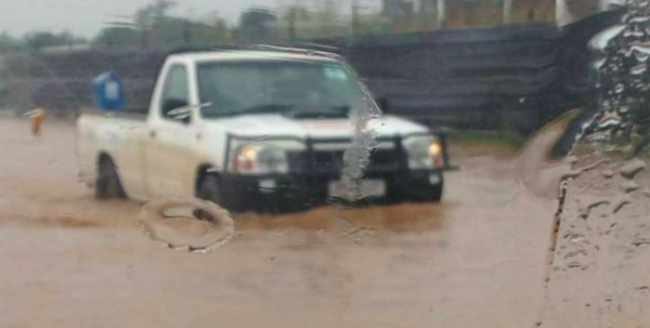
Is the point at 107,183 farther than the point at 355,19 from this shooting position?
Yes

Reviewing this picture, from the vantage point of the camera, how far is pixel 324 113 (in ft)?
15.4

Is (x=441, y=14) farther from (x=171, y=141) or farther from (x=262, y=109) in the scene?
(x=171, y=141)

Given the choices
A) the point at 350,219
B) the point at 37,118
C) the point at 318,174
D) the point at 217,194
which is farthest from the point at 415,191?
the point at 37,118

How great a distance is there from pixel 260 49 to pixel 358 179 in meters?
0.58

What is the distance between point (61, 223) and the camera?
486 centimetres

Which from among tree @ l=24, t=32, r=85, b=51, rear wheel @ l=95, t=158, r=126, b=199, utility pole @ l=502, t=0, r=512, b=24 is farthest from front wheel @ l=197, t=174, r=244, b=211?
utility pole @ l=502, t=0, r=512, b=24

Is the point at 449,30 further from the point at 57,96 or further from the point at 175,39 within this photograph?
the point at 57,96

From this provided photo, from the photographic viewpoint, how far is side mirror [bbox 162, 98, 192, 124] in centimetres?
472

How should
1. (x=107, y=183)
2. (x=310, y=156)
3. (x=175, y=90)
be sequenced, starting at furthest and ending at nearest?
1. (x=107, y=183)
2. (x=175, y=90)
3. (x=310, y=156)

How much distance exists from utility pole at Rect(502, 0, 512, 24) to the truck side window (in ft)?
3.87

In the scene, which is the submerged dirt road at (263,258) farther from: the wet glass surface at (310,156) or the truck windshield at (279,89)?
the truck windshield at (279,89)

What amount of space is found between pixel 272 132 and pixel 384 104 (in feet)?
1.37

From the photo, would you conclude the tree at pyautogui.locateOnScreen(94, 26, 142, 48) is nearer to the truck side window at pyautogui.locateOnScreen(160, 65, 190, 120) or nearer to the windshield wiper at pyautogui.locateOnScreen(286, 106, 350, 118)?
the truck side window at pyautogui.locateOnScreen(160, 65, 190, 120)

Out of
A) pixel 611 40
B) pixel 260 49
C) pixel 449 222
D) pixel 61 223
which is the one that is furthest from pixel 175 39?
pixel 611 40
